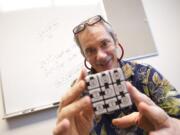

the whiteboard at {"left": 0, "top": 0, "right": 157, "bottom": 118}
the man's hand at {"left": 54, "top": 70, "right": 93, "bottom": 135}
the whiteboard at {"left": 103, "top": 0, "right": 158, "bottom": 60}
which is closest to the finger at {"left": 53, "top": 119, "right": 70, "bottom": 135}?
the man's hand at {"left": 54, "top": 70, "right": 93, "bottom": 135}

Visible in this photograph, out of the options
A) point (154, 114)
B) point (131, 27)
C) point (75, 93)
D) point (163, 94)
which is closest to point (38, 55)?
point (131, 27)

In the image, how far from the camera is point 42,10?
1.41 meters

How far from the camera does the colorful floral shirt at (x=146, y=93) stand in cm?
75

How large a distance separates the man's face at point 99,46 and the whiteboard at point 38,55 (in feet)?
1.49

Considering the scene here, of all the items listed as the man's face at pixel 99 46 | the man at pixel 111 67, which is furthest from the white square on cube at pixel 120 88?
the man's face at pixel 99 46

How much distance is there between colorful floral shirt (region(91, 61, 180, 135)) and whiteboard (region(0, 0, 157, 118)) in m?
0.49

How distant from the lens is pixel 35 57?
1.32 meters

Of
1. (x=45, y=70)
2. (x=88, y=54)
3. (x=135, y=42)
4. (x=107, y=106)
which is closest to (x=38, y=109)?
(x=45, y=70)

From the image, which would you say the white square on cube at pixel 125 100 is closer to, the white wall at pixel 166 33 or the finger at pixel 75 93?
the finger at pixel 75 93

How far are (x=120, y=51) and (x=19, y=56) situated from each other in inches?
25.0

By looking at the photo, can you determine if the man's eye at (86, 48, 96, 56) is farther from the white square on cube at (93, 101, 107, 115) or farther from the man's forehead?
the white square on cube at (93, 101, 107, 115)

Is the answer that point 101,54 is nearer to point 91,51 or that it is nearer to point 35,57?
point 91,51

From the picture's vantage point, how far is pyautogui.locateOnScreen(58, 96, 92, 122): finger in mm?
446

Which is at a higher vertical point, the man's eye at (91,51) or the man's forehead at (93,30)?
the man's forehead at (93,30)
